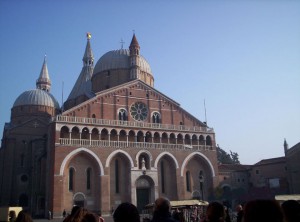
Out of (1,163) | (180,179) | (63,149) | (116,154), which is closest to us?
(63,149)

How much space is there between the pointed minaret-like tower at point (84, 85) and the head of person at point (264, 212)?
1645 inches

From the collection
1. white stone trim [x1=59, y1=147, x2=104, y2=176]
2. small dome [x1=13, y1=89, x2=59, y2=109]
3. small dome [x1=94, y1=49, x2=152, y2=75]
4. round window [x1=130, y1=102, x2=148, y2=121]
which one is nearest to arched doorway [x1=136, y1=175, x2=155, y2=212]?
white stone trim [x1=59, y1=147, x2=104, y2=176]

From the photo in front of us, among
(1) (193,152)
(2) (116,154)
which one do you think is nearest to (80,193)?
(2) (116,154)

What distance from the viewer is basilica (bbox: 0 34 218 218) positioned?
106 ft

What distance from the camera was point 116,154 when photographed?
34.3 m

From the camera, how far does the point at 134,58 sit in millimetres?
43188

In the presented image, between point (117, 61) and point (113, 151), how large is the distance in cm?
1492

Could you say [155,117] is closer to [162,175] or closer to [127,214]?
[162,175]

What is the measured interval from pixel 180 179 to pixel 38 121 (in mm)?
21604

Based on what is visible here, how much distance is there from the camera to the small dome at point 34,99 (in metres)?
48.9

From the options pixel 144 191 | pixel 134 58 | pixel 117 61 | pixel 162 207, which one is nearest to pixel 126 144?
pixel 144 191

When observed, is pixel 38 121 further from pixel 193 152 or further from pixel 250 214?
pixel 250 214

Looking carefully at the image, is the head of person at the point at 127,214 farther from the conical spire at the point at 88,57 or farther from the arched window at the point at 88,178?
the conical spire at the point at 88,57

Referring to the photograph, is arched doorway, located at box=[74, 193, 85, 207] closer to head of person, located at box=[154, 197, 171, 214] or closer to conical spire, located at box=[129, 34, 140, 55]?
conical spire, located at box=[129, 34, 140, 55]
